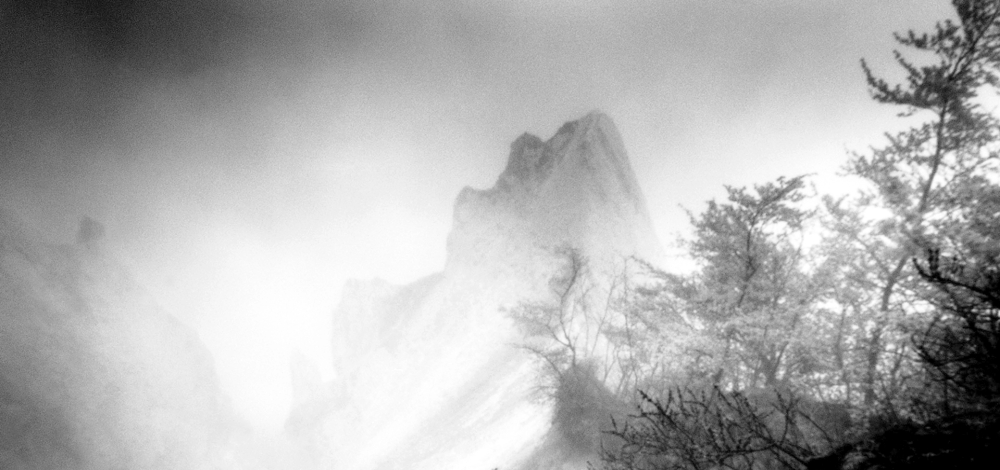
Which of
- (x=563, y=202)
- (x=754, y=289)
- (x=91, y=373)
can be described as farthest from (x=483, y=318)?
(x=91, y=373)

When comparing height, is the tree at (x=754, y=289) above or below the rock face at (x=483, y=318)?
below

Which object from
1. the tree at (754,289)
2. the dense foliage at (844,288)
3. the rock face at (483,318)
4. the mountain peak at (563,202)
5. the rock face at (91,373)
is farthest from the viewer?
the rock face at (91,373)

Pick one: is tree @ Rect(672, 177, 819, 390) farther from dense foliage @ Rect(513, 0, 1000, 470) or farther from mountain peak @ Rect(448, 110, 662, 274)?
mountain peak @ Rect(448, 110, 662, 274)

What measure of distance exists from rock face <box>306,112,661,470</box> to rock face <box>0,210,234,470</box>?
50.5 feet

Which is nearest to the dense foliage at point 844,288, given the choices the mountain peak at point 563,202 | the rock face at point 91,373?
the mountain peak at point 563,202

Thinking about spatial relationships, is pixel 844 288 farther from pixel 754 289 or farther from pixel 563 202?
pixel 563 202

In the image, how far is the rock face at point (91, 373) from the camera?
40156 millimetres

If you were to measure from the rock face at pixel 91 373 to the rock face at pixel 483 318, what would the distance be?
15.4 m

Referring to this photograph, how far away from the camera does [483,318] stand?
1481 inches

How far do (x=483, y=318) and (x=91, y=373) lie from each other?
5202 cm

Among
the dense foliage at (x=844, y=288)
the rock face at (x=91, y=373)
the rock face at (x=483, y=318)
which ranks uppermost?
the rock face at (x=91, y=373)

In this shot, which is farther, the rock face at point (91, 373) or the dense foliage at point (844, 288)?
the rock face at point (91, 373)

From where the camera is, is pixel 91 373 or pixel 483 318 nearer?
pixel 483 318

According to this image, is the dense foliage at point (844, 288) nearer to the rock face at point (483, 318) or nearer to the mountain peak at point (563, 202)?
the rock face at point (483, 318)
